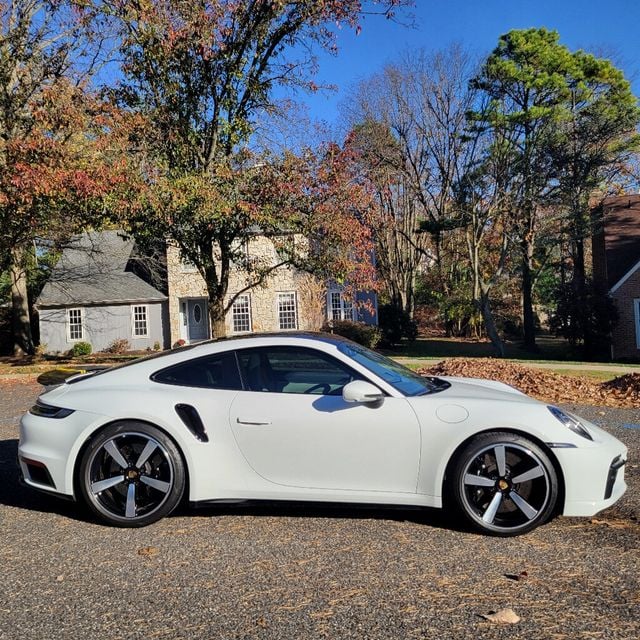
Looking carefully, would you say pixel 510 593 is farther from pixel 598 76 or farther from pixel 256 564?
pixel 598 76

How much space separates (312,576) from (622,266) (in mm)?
27079

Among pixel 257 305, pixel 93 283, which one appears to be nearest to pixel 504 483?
pixel 257 305

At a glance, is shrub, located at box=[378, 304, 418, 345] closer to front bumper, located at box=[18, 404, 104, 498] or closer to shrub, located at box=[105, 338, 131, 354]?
shrub, located at box=[105, 338, 131, 354]

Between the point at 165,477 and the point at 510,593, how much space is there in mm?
2397

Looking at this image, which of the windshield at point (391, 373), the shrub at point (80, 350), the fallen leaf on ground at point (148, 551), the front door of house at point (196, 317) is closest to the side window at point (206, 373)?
the windshield at point (391, 373)

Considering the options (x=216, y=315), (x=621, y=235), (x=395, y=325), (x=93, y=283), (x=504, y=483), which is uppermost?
(x=621, y=235)

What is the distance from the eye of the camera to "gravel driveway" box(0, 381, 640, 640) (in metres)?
2.93

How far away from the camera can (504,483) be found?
4.02 m

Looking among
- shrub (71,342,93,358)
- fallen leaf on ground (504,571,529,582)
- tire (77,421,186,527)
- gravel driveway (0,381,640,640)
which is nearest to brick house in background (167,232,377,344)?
shrub (71,342,93,358)

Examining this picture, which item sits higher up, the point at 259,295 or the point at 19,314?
the point at 259,295

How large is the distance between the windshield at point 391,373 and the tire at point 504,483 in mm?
620

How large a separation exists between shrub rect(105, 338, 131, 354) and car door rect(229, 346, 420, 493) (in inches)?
1084

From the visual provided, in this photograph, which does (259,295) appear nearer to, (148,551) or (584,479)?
(148,551)

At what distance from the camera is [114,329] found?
30969 mm
